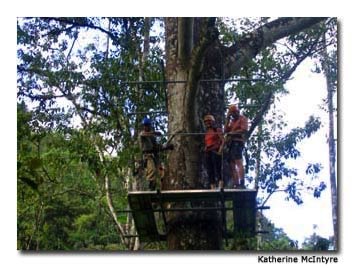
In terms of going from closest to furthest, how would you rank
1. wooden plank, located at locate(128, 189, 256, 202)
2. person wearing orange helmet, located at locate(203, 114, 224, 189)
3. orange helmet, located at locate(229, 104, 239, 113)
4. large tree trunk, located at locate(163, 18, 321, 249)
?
1. wooden plank, located at locate(128, 189, 256, 202)
2. large tree trunk, located at locate(163, 18, 321, 249)
3. person wearing orange helmet, located at locate(203, 114, 224, 189)
4. orange helmet, located at locate(229, 104, 239, 113)

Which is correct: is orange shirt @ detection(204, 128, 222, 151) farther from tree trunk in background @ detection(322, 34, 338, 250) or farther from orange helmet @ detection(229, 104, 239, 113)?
tree trunk in background @ detection(322, 34, 338, 250)

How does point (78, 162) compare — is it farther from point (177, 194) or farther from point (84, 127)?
point (177, 194)

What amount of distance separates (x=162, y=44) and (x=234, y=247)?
68.8 inches

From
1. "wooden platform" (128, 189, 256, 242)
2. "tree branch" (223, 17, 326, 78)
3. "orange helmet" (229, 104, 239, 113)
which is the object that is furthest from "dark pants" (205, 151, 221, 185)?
"tree branch" (223, 17, 326, 78)

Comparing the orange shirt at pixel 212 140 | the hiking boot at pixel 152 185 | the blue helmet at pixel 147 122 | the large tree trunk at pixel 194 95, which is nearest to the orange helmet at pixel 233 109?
the large tree trunk at pixel 194 95

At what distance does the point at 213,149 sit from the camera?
600cm

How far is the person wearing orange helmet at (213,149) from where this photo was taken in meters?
5.97

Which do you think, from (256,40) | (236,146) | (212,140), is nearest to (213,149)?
(212,140)

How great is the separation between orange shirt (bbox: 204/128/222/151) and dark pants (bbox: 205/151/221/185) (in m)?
0.04

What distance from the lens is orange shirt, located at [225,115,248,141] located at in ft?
19.5

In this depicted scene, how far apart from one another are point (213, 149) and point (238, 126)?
0.25 metres

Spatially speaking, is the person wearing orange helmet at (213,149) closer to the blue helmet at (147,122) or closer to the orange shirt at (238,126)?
the orange shirt at (238,126)
